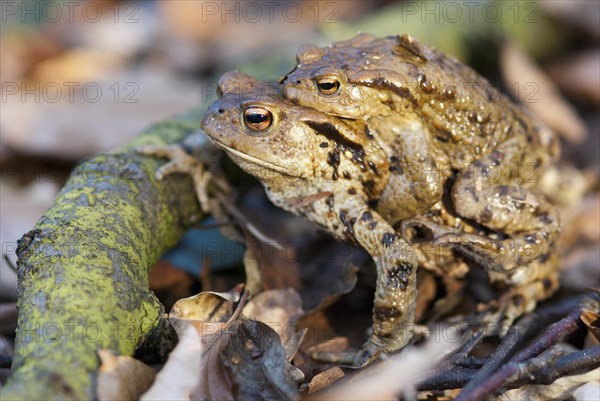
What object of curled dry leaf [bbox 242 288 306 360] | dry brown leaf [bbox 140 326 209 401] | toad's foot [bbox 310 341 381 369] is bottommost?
toad's foot [bbox 310 341 381 369]

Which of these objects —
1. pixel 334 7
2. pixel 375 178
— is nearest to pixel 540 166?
pixel 375 178

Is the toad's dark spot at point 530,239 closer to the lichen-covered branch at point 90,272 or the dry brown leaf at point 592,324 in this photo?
the dry brown leaf at point 592,324

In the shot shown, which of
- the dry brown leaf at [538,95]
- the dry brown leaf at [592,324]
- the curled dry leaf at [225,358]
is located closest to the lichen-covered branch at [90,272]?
the curled dry leaf at [225,358]

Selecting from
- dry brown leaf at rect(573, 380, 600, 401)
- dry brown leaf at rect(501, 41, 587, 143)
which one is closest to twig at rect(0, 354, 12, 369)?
dry brown leaf at rect(573, 380, 600, 401)

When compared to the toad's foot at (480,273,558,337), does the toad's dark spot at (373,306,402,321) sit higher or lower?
higher

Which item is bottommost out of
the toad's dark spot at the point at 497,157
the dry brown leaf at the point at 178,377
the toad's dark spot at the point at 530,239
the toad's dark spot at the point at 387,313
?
the toad's dark spot at the point at 387,313

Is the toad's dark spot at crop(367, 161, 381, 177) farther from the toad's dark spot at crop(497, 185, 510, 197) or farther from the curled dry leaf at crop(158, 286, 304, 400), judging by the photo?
the curled dry leaf at crop(158, 286, 304, 400)

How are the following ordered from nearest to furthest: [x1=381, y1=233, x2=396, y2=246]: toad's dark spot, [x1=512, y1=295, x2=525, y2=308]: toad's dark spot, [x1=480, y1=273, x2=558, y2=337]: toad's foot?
Result: [x1=381, y1=233, x2=396, y2=246]: toad's dark spot
[x1=480, y1=273, x2=558, y2=337]: toad's foot
[x1=512, y1=295, x2=525, y2=308]: toad's dark spot
